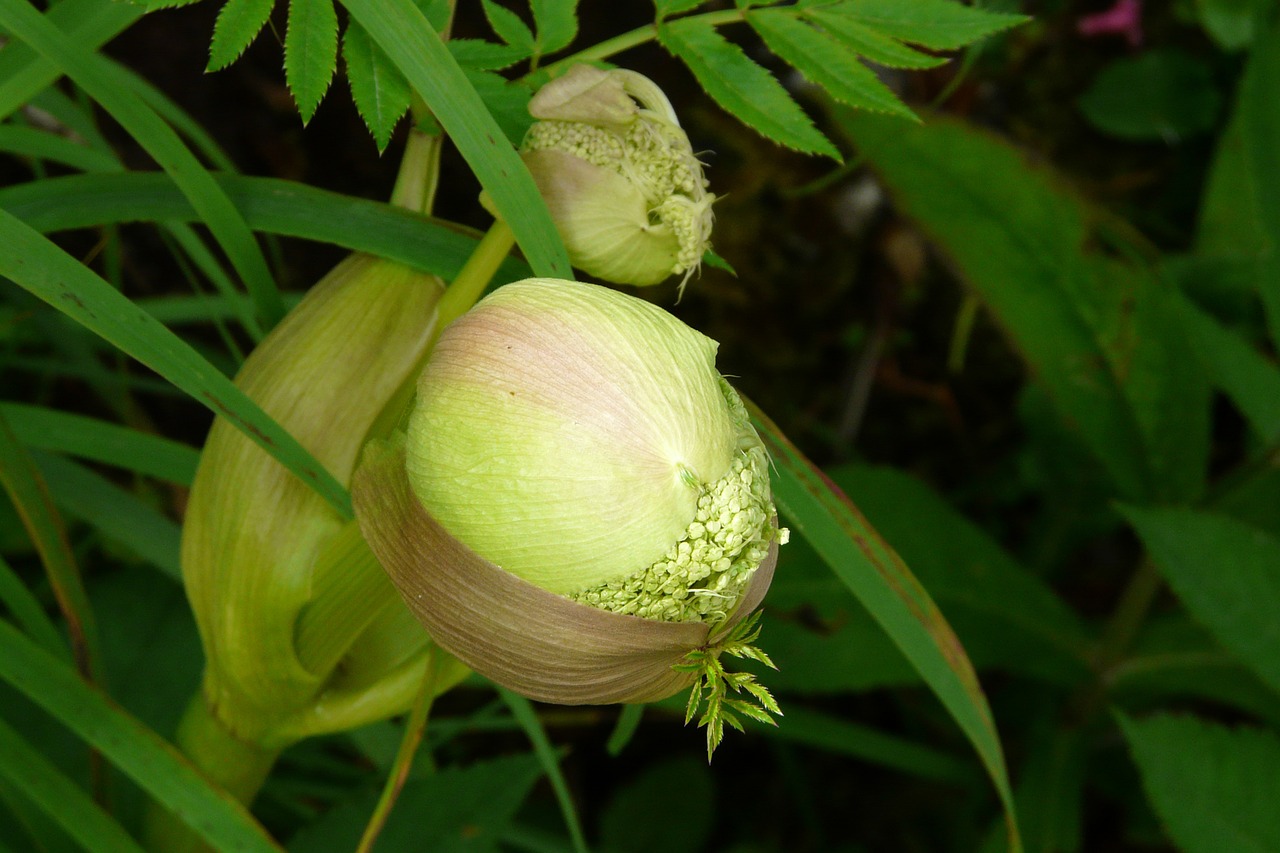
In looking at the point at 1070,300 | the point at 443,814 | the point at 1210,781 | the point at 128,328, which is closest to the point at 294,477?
the point at 128,328

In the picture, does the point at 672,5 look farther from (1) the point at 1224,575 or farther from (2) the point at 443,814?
(1) the point at 1224,575

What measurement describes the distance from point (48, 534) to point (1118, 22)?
1875 millimetres

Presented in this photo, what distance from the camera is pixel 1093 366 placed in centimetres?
155

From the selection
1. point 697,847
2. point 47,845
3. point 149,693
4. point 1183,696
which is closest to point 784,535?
point 47,845

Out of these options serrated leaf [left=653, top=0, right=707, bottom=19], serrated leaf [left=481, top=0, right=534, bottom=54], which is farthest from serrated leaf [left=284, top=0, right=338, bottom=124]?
serrated leaf [left=653, top=0, right=707, bottom=19]

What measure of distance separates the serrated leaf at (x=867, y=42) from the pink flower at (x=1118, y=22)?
4.31 ft

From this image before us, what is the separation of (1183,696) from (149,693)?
1.73 metres

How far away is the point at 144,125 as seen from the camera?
72 centimetres

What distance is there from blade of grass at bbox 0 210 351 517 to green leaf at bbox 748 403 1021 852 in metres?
0.33

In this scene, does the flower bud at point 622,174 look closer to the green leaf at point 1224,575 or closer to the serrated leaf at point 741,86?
the serrated leaf at point 741,86

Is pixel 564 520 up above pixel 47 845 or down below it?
above

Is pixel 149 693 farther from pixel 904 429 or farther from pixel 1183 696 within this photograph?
pixel 1183 696

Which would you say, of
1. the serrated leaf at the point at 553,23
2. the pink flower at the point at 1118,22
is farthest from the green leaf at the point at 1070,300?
the serrated leaf at the point at 553,23

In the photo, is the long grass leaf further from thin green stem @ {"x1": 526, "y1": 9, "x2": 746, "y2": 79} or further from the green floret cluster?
the green floret cluster
